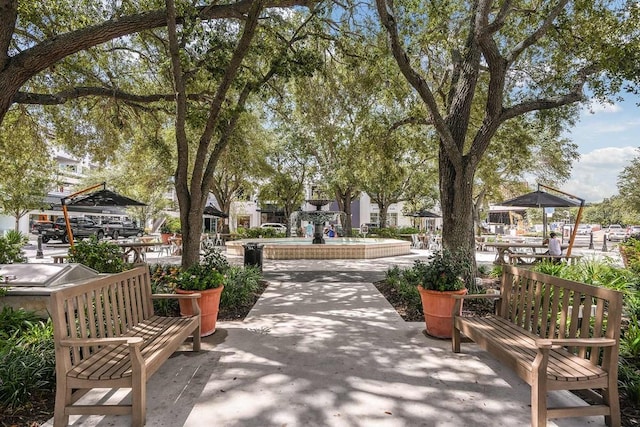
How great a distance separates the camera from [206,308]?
4.71 m

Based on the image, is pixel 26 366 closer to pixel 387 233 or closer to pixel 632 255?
pixel 632 255

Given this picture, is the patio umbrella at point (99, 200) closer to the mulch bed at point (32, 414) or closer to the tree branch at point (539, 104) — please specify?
the mulch bed at point (32, 414)

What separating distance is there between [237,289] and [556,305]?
16.8 ft

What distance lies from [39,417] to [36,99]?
19.6ft

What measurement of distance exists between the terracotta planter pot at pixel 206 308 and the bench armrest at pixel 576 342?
3734 mm

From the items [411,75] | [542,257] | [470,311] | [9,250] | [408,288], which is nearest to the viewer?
[470,311]

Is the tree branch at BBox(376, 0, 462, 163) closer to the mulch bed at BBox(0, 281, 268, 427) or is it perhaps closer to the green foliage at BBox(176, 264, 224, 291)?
the green foliage at BBox(176, 264, 224, 291)

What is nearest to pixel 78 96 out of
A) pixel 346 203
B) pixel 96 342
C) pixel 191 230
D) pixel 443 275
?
pixel 191 230

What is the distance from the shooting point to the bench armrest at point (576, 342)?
97.8 inches

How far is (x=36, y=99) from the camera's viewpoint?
6.46 metres

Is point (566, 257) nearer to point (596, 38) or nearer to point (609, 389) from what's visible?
point (596, 38)

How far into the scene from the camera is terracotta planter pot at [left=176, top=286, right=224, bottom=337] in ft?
15.2

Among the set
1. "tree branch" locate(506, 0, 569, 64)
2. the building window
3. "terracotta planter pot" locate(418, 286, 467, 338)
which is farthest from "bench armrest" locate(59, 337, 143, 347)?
the building window

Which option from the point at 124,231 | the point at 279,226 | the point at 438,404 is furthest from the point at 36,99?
the point at 279,226
